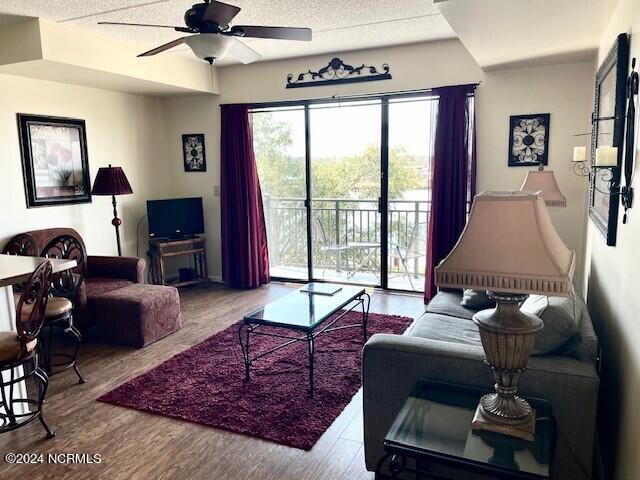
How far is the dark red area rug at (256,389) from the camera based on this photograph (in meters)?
2.64

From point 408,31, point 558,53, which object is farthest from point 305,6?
point 558,53

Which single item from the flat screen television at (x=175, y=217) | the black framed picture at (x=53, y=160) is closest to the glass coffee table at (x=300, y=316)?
the flat screen television at (x=175, y=217)

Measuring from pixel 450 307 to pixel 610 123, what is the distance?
58.1 inches

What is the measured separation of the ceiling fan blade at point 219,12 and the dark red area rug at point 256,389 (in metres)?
2.16

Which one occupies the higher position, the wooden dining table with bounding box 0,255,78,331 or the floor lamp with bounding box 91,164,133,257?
the floor lamp with bounding box 91,164,133,257

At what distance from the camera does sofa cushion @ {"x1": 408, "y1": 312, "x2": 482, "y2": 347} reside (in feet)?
8.84

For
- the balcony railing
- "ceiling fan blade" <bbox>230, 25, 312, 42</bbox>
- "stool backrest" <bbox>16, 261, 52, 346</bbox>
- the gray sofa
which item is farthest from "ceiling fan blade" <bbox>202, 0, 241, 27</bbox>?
the balcony railing

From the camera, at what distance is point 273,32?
2744mm

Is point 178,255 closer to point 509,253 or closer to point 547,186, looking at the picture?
point 547,186

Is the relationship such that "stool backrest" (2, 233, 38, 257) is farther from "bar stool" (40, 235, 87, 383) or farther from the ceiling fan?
the ceiling fan

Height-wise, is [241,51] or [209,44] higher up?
[241,51]

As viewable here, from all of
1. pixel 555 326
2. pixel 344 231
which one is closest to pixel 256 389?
pixel 555 326

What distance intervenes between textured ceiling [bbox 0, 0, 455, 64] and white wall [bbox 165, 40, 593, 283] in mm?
268

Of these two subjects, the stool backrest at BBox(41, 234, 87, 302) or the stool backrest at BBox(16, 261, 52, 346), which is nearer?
the stool backrest at BBox(16, 261, 52, 346)
